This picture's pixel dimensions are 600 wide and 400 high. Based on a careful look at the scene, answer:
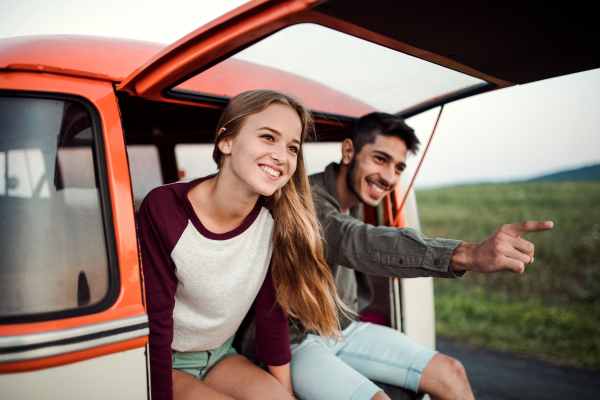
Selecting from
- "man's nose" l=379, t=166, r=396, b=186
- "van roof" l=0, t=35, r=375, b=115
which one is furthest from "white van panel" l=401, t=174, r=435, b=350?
"van roof" l=0, t=35, r=375, b=115

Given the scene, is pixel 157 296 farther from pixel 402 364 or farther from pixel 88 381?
pixel 402 364

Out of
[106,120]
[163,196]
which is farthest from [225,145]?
[106,120]

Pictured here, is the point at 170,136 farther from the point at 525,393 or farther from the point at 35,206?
the point at 525,393

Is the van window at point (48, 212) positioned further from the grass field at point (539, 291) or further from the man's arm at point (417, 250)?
the grass field at point (539, 291)

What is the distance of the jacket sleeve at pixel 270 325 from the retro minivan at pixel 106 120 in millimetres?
641

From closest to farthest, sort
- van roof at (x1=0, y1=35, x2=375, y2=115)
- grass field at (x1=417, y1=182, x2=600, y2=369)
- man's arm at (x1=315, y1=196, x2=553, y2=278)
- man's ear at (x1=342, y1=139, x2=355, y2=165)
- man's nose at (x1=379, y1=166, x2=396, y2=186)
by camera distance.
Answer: man's arm at (x1=315, y1=196, x2=553, y2=278), van roof at (x1=0, y1=35, x2=375, y2=115), man's nose at (x1=379, y1=166, x2=396, y2=186), man's ear at (x1=342, y1=139, x2=355, y2=165), grass field at (x1=417, y1=182, x2=600, y2=369)

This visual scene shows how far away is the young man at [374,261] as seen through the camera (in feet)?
4.57

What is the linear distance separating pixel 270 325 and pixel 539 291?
6.16 meters

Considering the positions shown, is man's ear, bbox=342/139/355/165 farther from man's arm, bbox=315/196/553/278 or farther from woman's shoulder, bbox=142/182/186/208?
woman's shoulder, bbox=142/182/186/208

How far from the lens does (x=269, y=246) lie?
1.82m

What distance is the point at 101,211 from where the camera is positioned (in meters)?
1.36

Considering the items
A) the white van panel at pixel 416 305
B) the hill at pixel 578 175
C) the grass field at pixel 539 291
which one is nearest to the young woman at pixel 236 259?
the white van panel at pixel 416 305

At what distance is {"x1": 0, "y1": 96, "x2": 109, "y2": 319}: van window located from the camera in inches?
48.3

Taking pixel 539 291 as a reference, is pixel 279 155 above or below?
above
